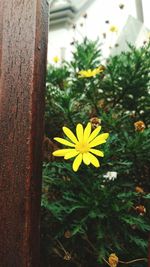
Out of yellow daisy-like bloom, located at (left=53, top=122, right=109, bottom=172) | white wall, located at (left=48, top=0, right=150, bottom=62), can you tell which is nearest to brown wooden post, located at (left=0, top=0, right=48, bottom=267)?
yellow daisy-like bloom, located at (left=53, top=122, right=109, bottom=172)

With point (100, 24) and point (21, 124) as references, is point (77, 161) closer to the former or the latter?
point (21, 124)

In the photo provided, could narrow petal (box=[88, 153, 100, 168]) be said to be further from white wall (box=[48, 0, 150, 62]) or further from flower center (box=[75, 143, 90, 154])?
white wall (box=[48, 0, 150, 62])

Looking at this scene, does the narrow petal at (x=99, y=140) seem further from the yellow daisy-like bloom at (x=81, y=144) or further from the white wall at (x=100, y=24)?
the white wall at (x=100, y=24)

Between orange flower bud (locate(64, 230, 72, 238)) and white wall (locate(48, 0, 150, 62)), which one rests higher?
white wall (locate(48, 0, 150, 62))

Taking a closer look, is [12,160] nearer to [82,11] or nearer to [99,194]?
[99,194]

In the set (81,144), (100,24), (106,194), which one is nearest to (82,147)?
(81,144)

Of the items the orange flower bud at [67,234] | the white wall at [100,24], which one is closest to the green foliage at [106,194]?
the orange flower bud at [67,234]
